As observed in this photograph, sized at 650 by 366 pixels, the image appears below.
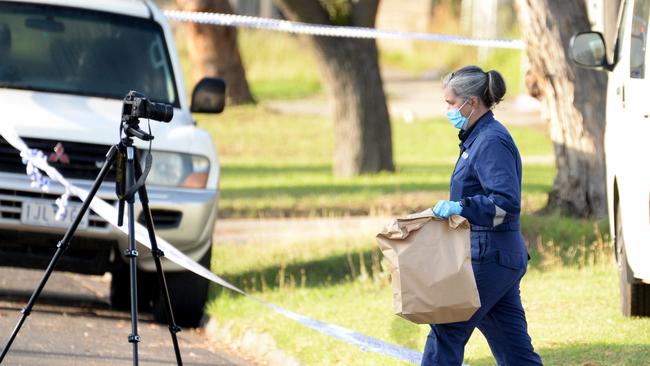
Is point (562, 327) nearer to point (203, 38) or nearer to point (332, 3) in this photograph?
point (332, 3)

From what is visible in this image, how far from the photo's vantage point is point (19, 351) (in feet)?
25.8

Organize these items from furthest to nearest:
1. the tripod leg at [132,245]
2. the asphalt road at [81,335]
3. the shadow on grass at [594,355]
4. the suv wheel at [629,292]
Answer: the suv wheel at [629,292]
the asphalt road at [81,335]
the shadow on grass at [594,355]
the tripod leg at [132,245]

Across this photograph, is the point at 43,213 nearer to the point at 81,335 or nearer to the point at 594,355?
the point at 81,335

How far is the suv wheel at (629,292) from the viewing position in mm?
7996

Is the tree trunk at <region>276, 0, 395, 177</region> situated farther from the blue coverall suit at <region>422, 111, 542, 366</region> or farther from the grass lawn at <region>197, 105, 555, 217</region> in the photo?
the blue coverall suit at <region>422, 111, 542, 366</region>

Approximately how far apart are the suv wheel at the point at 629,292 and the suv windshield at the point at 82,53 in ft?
10.8

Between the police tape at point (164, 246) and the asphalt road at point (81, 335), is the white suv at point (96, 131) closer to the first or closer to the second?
the police tape at point (164, 246)

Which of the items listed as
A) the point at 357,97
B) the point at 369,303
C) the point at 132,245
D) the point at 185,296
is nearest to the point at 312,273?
the point at 369,303

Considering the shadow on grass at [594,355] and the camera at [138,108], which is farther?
the shadow on grass at [594,355]

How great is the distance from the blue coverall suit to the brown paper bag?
0.12 metres

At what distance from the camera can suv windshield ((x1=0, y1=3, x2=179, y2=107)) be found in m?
9.66

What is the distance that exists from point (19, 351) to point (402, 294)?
310 cm

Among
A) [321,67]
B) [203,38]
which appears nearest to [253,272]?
[321,67]

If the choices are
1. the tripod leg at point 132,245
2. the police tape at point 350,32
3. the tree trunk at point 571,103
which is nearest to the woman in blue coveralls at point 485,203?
the tripod leg at point 132,245
